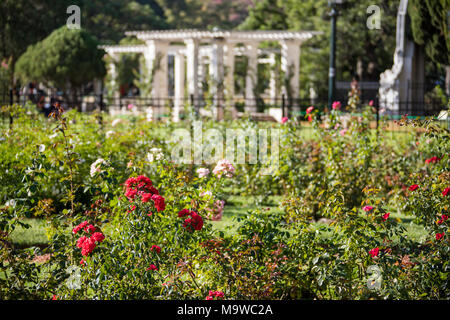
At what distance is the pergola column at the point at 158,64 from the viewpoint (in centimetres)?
1970

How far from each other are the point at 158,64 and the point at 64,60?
4992mm

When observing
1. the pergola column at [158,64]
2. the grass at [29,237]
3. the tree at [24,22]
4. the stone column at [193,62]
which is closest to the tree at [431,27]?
the stone column at [193,62]

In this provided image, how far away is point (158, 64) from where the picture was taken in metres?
19.6

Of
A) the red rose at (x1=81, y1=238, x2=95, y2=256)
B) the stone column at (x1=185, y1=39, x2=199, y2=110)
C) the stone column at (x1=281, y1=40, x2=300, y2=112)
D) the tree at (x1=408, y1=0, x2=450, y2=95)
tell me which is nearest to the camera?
the red rose at (x1=81, y1=238, x2=95, y2=256)

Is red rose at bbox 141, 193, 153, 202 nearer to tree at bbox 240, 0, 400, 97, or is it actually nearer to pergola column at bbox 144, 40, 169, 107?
pergola column at bbox 144, 40, 169, 107

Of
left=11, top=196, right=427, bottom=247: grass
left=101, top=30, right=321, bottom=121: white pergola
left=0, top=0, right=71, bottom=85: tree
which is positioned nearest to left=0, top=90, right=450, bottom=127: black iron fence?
left=101, top=30, right=321, bottom=121: white pergola

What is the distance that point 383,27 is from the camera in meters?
22.6

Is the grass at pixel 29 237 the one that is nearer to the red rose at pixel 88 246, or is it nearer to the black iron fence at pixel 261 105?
the black iron fence at pixel 261 105

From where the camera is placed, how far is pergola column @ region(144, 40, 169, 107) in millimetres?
19703

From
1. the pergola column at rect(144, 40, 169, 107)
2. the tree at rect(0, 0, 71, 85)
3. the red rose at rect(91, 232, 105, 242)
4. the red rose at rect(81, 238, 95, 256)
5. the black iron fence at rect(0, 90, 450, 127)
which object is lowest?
the red rose at rect(81, 238, 95, 256)

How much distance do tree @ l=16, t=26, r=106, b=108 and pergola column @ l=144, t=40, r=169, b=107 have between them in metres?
3.68

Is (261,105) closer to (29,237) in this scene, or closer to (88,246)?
(29,237)

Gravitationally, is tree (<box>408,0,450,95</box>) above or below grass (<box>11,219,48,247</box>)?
above
